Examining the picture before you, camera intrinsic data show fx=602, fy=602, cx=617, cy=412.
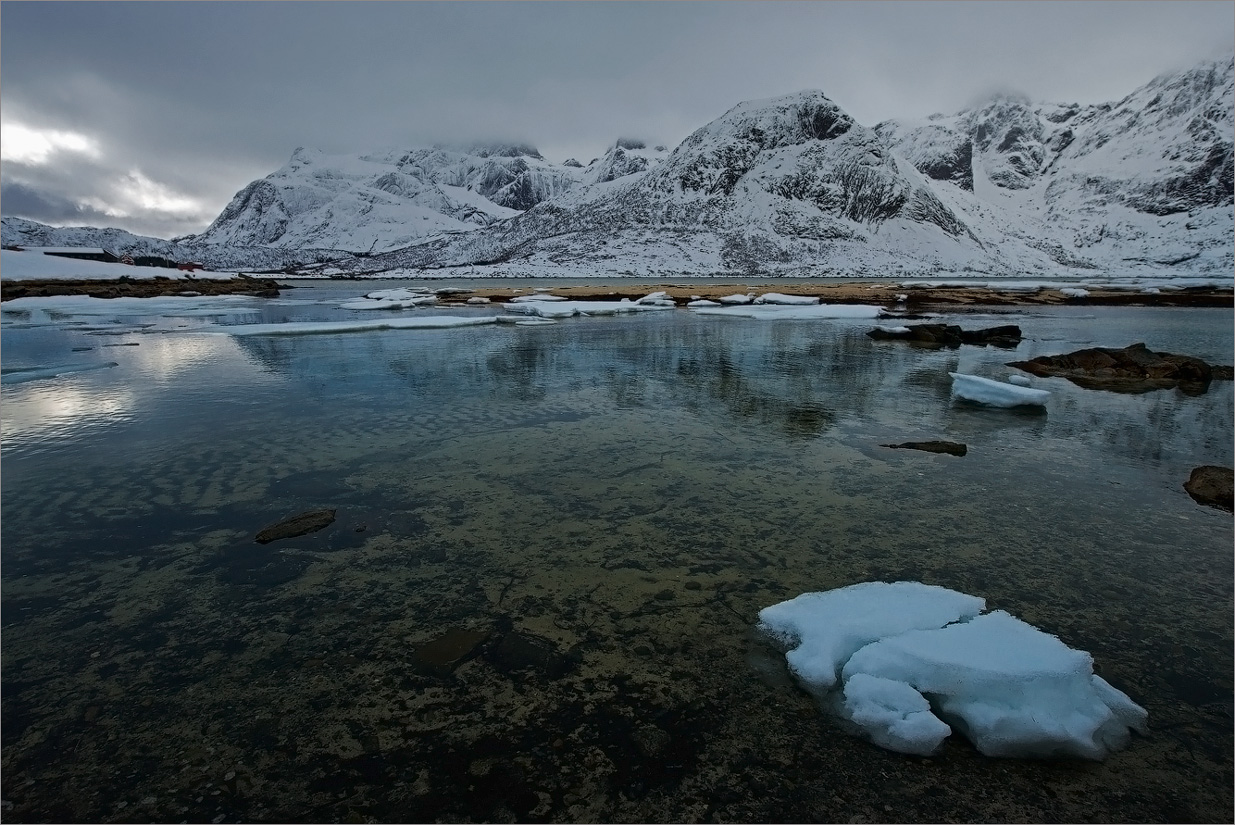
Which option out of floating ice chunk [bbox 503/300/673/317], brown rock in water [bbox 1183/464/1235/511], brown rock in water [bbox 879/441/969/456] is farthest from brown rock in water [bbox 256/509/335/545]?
floating ice chunk [bbox 503/300/673/317]

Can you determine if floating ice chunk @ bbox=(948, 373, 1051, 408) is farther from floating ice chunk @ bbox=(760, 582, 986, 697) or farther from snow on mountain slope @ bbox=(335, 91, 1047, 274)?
snow on mountain slope @ bbox=(335, 91, 1047, 274)

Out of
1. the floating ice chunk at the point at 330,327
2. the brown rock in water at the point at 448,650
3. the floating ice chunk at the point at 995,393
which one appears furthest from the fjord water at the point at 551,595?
the floating ice chunk at the point at 330,327

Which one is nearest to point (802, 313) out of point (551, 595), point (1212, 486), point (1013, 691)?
point (1212, 486)

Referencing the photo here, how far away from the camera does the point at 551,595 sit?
5.05m

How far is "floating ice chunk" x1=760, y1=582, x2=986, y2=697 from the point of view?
4.15 metres

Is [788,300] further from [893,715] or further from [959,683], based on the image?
[893,715]

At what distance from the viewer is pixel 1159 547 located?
592cm

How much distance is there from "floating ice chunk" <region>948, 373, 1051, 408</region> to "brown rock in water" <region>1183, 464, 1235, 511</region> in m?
4.13

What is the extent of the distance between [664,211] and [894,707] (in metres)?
192

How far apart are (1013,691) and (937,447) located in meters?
6.09

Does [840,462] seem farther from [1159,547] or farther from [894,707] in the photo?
[894,707]

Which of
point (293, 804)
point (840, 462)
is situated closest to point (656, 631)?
point (293, 804)

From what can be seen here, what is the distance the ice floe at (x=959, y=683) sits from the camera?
11.5 ft

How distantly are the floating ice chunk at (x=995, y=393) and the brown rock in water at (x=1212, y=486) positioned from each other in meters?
4.13
